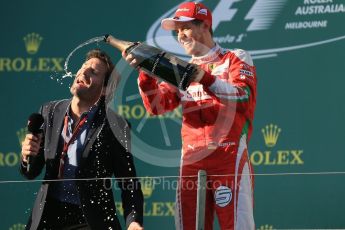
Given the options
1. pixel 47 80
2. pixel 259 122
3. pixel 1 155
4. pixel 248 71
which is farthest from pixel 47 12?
pixel 248 71

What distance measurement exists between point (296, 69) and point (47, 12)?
169 centimetres

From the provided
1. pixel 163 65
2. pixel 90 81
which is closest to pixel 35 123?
pixel 90 81

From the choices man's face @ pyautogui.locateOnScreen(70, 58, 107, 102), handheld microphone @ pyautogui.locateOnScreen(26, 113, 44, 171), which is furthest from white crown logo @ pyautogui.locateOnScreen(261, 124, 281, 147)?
handheld microphone @ pyautogui.locateOnScreen(26, 113, 44, 171)

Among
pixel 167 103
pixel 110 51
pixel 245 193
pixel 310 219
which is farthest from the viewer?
pixel 110 51

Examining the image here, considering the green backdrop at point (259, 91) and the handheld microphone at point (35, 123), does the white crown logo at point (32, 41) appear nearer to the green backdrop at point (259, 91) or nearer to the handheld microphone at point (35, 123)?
the green backdrop at point (259, 91)

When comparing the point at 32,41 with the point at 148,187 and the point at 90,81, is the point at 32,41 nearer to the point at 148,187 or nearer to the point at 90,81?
the point at 148,187

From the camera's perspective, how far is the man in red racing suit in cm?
379

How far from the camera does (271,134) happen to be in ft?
17.4

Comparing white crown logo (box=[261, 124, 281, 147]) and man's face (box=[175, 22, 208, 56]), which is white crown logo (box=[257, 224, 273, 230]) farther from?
man's face (box=[175, 22, 208, 56])

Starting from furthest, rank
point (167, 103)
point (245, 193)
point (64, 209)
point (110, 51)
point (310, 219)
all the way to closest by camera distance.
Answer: point (110, 51), point (310, 219), point (167, 103), point (245, 193), point (64, 209)

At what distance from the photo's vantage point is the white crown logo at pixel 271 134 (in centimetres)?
528

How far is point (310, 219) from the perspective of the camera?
515 centimetres

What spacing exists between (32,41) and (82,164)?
7.29 ft

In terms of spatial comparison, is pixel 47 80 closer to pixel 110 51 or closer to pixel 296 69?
pixel 110 51
